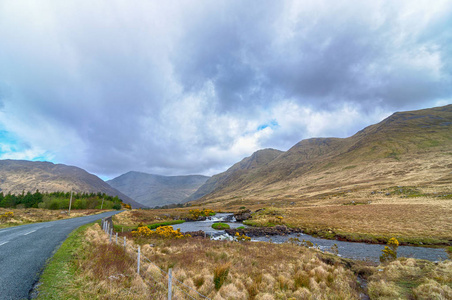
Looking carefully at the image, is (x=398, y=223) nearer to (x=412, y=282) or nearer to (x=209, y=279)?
(x=412, y=282)

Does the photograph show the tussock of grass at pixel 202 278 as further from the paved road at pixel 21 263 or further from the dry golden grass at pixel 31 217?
the dry golden grass at pixel 31 217

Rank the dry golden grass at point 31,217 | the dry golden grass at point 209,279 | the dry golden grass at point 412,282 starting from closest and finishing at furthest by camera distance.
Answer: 1. the dry golden grass at point 209,279
2. the dry golden grass at point 412,282
3. the dry golden grass at point 31,217

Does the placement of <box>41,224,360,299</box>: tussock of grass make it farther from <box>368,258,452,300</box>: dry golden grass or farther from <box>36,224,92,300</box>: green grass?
<box>368,258,452,300</box>: dry golden grass

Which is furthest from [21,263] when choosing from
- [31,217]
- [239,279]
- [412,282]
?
[31,217]

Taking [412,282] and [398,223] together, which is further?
[398,223]

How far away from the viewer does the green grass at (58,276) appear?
27.2 feet

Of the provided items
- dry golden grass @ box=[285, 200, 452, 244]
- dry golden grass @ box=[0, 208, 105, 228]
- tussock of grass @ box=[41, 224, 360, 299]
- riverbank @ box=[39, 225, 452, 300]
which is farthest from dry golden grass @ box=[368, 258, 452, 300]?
dry golden grass @ box=[0, 208, 105, 228]

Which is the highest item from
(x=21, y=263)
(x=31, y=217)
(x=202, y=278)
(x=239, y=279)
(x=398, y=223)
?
(x=31, y=217)

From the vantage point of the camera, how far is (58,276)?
10.0 m

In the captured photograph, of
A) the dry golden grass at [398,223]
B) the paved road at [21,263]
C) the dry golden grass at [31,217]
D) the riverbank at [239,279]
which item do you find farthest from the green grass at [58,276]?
the dry golden grass at [398,223]

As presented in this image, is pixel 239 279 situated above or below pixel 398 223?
above

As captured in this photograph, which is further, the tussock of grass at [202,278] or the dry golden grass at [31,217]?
the dry golden grass at [31,217]

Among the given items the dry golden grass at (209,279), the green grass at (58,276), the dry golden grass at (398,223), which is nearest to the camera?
the green grass at (58,276)

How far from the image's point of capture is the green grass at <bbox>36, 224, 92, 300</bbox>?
828 centimetres
